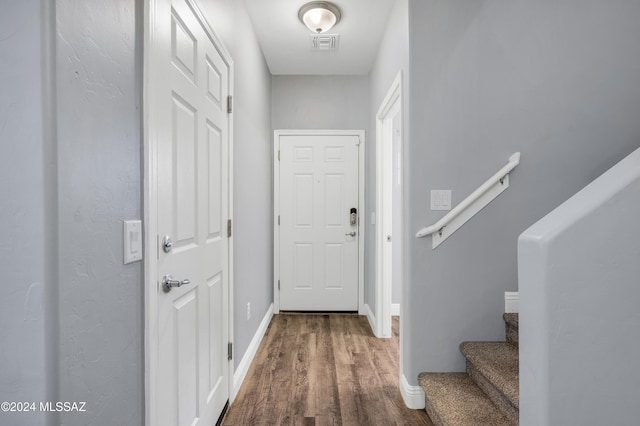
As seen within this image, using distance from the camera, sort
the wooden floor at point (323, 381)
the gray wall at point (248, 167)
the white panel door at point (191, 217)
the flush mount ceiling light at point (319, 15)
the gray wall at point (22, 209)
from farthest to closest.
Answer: the flush mount ceiling light at point (319, 15), the gray wall at point (248, 167), the wooden floor at point (323, 381), the white panel door at point (191, 217), the gray wall at point (22, 209)

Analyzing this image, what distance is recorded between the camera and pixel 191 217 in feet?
4.71

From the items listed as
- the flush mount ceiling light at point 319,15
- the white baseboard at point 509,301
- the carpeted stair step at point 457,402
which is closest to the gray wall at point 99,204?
the carpeted stair step at point 457,402

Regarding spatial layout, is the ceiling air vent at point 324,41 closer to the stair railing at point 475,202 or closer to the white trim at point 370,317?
the stair railing at point 475,202

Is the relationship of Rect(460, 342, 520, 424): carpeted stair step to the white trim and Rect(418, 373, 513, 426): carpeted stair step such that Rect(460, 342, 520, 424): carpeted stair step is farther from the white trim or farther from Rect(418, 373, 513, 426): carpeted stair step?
the white trim

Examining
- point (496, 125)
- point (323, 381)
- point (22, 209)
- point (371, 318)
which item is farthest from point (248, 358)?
point (496, 125)

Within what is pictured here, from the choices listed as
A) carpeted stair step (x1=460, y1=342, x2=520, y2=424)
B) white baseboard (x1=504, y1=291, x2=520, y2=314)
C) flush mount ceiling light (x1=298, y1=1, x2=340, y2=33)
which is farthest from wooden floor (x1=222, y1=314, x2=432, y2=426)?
flush mount ceiling light (x1=298, y1=1, x2=340, y2=33)

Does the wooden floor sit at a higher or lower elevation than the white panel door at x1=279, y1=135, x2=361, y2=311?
lower

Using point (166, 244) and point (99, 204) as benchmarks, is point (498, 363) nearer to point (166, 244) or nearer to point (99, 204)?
point (166, 244)

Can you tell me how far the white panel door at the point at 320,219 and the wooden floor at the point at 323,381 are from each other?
1.73 ft

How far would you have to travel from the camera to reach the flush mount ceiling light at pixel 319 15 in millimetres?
2441

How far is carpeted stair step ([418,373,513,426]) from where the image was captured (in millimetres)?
1526

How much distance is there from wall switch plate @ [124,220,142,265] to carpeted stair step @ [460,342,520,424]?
61.9 inches

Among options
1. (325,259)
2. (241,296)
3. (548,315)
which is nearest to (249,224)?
(241,296)

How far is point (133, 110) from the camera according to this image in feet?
3.24
